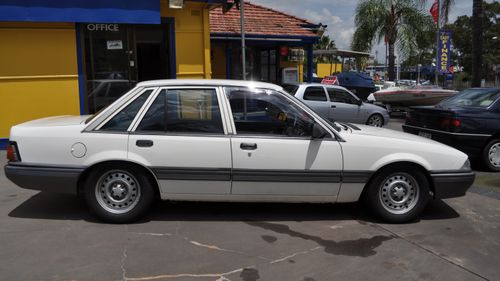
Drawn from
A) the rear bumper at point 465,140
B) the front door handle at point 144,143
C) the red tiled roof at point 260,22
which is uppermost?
the red tiled roof at point 260,22

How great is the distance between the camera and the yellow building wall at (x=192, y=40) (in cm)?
1099

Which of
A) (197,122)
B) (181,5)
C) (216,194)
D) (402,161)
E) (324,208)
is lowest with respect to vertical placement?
(324,208)

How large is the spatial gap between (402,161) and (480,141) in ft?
12.4

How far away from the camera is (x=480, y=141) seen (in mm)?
8164

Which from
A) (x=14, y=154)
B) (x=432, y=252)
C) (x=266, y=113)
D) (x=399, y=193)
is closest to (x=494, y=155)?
(x=399, y=193)

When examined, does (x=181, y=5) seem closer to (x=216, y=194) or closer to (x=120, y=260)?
(x=216, y=194)

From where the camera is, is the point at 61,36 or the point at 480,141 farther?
the point at 61,36

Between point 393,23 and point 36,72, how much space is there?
19.9 m

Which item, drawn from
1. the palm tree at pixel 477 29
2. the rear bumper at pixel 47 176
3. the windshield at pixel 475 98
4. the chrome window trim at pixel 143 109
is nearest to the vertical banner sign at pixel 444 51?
the palm tree at pixel 477 29

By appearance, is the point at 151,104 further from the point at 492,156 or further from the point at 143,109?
the point at 492,156

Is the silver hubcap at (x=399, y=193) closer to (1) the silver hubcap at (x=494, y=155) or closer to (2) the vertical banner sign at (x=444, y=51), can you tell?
(1) the silver hubcap at (x=494, y=155)

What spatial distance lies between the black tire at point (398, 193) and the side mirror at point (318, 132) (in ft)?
2.48

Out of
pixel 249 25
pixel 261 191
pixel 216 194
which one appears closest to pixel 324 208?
pixel 261 191

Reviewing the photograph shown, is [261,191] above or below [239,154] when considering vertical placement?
below
